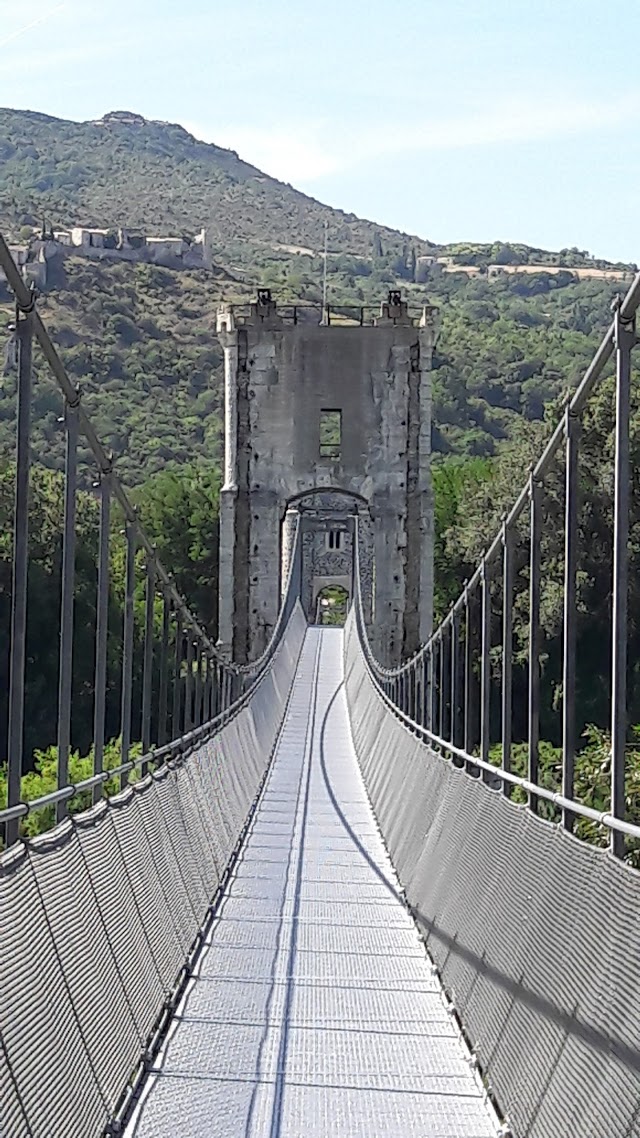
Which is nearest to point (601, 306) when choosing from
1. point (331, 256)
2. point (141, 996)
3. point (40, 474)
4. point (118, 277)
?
point (118, 277)

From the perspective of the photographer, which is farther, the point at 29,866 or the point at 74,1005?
the point at 74,1005

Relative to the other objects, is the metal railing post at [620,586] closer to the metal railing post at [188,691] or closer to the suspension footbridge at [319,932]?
the suspension footbridge at [319,932]

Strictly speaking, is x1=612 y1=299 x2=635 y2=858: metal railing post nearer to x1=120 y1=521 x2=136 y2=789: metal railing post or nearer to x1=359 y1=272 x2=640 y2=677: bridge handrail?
x1=359 y1=272 x2=640 y2=677: bridge handrail

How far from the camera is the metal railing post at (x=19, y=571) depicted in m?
5.07

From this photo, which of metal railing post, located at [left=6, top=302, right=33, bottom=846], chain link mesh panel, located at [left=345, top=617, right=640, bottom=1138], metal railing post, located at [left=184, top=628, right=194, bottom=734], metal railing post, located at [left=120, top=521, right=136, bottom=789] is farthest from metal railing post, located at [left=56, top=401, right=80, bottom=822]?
metal railing post, located at [left=184, top=628, right=194, bottom=734]

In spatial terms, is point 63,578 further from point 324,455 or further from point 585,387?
point 324,455

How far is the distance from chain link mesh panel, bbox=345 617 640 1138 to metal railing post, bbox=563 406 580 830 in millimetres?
199

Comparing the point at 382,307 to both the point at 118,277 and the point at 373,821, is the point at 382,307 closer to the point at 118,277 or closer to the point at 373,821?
the point at 373,821

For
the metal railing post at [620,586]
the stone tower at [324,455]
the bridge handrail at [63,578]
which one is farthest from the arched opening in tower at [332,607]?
the metal railing post at [620,586]

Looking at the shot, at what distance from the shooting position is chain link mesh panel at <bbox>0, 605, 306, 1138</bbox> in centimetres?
396

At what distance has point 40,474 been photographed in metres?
44.5

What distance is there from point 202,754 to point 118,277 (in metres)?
94.6

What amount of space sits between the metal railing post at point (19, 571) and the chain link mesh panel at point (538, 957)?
1.38 m

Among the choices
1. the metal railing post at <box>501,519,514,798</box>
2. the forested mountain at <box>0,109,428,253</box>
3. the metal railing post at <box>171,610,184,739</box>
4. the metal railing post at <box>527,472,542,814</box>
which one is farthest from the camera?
the forested mountain at <box>0,109,428,253</box>
